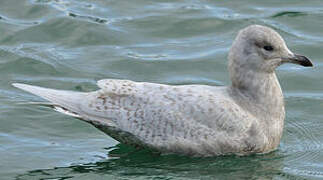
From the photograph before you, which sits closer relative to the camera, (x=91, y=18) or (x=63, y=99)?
(x=63, y=99)

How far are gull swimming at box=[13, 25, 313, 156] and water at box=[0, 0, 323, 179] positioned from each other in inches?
7.7

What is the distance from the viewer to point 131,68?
11141 millimetres

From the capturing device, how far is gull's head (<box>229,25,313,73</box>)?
848 cm

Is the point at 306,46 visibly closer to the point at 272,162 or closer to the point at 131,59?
the point at 131,59

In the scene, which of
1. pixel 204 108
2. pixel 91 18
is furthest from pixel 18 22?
pixel 204 108

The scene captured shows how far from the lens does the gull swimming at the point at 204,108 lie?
822cm

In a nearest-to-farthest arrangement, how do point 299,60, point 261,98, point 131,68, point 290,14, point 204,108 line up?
point 204,108 < point 299,60 < point 261,98 < point 131,68 < point 290,14

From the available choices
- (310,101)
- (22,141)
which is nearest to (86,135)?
(22,141)

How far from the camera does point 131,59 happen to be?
1140 cm

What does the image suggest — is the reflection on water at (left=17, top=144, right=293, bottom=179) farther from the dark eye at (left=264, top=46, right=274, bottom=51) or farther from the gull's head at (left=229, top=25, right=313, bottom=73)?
the dark eye at (left=264, top=46, right=274, bottom=51)

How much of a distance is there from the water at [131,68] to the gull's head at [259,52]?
88 cm

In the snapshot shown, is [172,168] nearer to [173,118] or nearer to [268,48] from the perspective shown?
[173,118]

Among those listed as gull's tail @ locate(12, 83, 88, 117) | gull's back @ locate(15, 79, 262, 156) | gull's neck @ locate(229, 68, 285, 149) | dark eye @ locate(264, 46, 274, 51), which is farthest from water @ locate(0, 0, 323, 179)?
dark eye @ locate(264, 46, 274, 51)

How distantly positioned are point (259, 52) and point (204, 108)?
0.80 m
